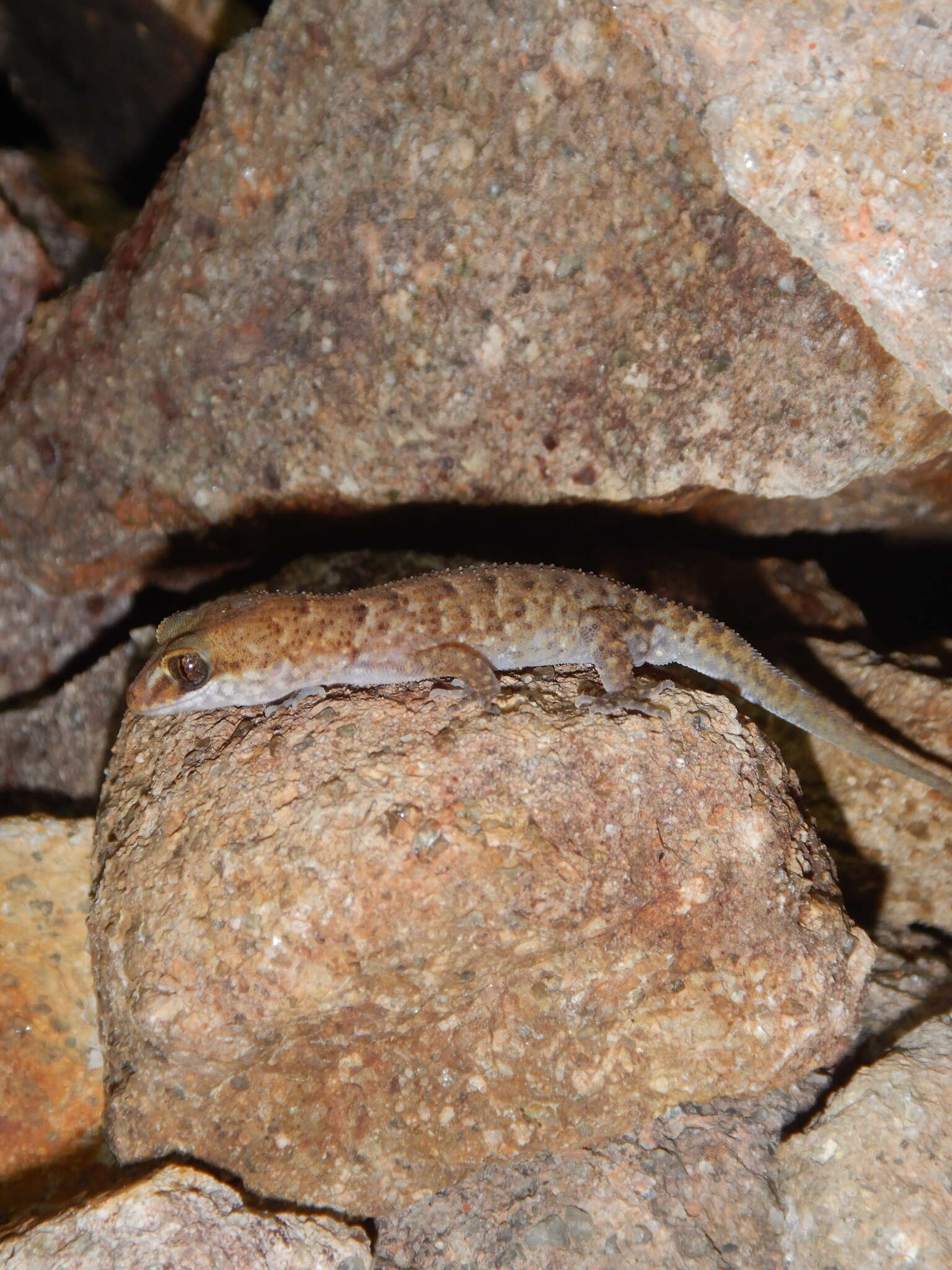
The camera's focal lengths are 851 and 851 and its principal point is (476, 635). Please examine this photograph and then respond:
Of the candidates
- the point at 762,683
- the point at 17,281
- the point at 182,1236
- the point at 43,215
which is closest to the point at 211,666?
the point at 182,1236

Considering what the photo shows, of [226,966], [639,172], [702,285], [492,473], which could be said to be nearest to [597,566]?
[492,473]

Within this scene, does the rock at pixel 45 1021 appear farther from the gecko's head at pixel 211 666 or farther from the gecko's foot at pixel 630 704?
the gecko's foot at pixel 630 704

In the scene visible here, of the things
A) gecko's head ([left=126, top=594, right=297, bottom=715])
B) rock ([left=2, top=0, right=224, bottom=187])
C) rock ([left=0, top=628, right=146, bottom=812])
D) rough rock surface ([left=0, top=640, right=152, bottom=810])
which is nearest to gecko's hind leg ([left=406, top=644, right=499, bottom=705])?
gecko's head ([left=126, top=594, right=297, bottom=715])

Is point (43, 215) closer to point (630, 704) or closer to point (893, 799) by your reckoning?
point (630, 704)

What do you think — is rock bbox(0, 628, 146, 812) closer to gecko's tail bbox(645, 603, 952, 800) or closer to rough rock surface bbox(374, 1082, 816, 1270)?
gecko's tail bbox(645, 603, 952, 800)

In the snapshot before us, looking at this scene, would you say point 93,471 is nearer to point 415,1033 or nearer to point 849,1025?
point 415,1033

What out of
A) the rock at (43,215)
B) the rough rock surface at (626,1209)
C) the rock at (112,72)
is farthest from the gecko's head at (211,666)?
the rock at (112,72)
